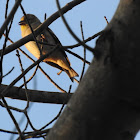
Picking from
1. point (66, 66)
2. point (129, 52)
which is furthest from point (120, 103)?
point (66, 66)

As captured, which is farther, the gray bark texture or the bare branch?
the bare branch

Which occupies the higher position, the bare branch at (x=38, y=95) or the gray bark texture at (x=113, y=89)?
the bare branch at (x=38, y=95)

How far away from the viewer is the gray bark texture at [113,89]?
94cm

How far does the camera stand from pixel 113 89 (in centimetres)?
96

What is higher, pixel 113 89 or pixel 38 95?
pixel 38 95

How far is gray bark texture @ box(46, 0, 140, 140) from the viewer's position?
3.09 ft

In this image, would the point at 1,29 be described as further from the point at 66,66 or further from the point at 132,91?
the point at 66,66

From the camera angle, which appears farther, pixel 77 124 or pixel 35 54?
pixel 35 54

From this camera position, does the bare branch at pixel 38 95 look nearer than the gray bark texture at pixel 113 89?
No

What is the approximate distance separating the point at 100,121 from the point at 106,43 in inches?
11.0

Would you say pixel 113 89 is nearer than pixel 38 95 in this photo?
Yes

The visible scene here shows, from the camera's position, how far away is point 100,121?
982 millimetres

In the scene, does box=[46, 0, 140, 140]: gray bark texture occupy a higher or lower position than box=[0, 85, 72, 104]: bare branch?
lower

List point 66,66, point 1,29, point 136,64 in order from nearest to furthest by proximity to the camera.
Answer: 1. point 136,64
2. point 1,29
3. point 66,66
